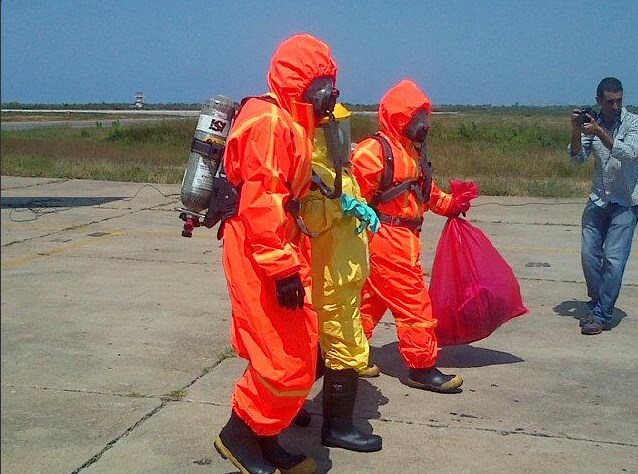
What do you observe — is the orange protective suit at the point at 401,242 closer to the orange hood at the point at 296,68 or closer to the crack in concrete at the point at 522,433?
the crack in concrete at the point at 522,433

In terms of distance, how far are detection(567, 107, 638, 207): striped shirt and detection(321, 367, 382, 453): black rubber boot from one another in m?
2.88

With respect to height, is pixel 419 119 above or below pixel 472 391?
above

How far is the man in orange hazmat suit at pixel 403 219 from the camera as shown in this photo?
4.54 meters

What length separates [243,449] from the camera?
11.1 ft

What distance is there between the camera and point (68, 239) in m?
9.29

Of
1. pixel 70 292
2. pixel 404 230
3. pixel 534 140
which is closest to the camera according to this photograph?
pixel 404 230

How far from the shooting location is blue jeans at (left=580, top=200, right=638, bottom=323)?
5.79m

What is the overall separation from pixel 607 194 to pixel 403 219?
6.66ft

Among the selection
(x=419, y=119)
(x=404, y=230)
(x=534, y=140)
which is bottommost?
(x=534, y=140)

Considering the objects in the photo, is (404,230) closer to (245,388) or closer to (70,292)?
(245,388)

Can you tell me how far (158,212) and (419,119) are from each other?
7.55 metres

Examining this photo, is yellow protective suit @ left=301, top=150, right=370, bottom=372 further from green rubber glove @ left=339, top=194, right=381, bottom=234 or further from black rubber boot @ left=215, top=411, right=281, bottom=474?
black rubber boot @ left=215, top=411, right=281, bottom=474

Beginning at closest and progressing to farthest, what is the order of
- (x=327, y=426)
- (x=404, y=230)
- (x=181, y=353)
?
1. (x=327, y=426)
2. (x=404, y=230)
3. (x=181, y=353)

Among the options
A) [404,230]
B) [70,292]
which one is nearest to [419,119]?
[404,230]
